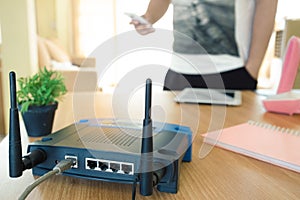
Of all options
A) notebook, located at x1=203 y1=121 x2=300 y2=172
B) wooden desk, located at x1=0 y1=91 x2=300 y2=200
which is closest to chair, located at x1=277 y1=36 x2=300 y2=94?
notebook, located at x1=203 y1=121 x2=300 y2=172

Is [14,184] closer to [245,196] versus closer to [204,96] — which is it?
[245,196]

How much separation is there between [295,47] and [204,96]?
1.20 ft

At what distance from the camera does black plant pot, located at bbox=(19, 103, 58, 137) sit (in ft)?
1.95

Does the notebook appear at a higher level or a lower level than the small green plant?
lower

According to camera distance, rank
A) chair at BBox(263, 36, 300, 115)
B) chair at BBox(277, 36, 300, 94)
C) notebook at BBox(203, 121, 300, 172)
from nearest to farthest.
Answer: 1. notebook at BBox(203, 121, 300, 172)
2. chair at BBox(263, 36, 300, 115)
3. chair at BBox(277, 36, 300, 94)

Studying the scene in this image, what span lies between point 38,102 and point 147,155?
15.2 inches

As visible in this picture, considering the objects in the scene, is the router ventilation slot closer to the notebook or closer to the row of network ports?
the row of network ports

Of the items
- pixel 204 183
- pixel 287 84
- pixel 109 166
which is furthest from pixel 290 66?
pixel 109 166

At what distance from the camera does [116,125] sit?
0.51 metres

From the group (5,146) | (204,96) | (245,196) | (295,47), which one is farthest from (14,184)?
(295,47)

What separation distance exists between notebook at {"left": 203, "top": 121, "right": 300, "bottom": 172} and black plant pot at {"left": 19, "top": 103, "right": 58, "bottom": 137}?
13.8 inches

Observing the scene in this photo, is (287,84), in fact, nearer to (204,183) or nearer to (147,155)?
(204,183)

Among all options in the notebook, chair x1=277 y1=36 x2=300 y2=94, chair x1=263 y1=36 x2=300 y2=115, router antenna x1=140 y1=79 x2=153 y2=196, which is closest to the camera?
router antenna x1=140 y1=79 x2=153 y2=196

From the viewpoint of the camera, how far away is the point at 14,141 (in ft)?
1.16
